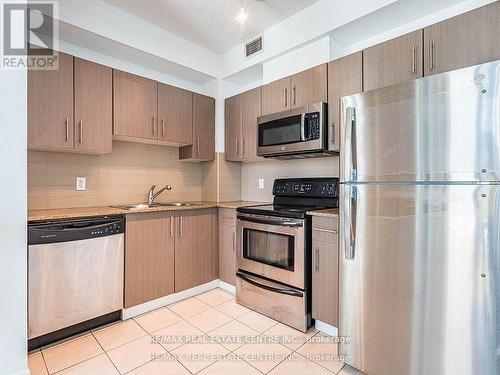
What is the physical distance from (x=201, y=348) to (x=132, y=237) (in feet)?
3.57

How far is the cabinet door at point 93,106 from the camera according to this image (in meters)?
2.25

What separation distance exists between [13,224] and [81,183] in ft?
3.44

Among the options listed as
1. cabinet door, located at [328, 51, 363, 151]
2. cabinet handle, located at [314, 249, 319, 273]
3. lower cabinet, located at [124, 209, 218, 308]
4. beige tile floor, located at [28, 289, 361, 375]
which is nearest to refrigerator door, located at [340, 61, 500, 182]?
cabinet door, located at [328, 51, 363, 151]

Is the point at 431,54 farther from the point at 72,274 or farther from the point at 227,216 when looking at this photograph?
the point at 72,274

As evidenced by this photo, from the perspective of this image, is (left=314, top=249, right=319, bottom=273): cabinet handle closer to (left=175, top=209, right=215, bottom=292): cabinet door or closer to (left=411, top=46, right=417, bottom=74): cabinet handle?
(left=175, top=209, right=215, bottom=292): cabinet door

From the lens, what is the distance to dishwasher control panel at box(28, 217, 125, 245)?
73.2 inches

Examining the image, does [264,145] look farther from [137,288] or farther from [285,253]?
[137,288]

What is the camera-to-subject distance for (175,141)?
9.73ft

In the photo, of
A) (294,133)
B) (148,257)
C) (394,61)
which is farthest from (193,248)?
(394,61)

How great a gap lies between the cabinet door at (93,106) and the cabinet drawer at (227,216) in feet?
4.23

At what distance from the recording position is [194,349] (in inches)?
75.9

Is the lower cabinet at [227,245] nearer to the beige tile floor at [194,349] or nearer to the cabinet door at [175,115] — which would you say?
the beige tile floor at [194,349]

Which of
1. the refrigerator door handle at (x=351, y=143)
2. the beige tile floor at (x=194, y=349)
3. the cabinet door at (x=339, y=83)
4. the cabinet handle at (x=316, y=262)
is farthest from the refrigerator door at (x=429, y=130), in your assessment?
the beige tile floor at (x=194, y=349)

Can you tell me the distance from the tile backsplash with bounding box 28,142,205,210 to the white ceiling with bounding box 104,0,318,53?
4.13 ft
